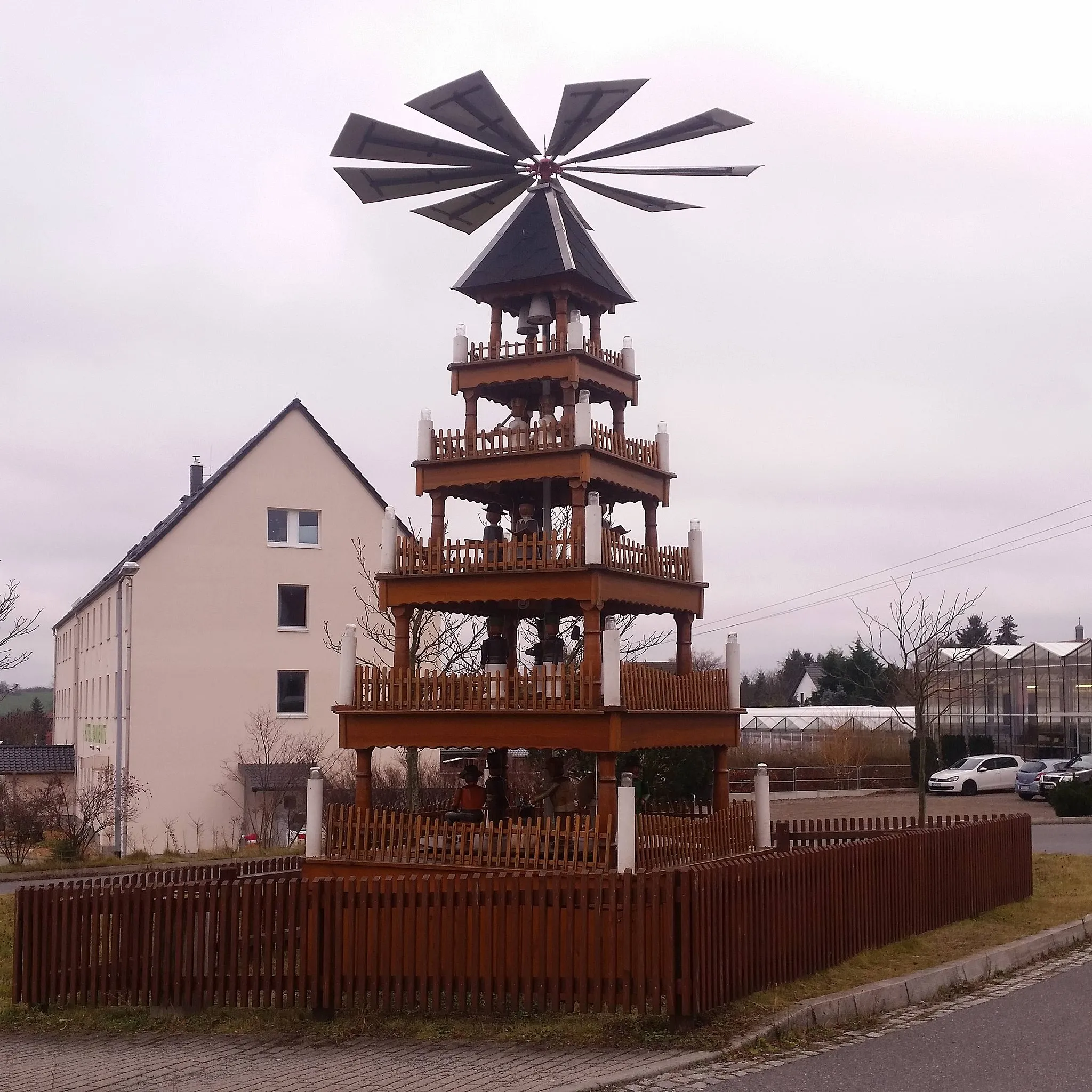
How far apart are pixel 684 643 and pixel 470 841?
4100 mm

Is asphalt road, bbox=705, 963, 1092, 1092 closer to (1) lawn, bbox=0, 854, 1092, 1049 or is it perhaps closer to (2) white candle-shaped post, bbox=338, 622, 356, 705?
(1) lawn, bbox=0, 854, 1092, 1049

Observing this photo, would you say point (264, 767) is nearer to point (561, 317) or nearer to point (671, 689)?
point (671, 689)

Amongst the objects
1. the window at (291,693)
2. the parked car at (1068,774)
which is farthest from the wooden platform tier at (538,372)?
the parked car at (1068,774)

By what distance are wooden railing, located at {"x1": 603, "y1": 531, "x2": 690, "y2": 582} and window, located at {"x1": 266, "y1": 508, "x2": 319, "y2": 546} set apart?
82.3ft

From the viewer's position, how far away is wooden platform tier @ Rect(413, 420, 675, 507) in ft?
50.2

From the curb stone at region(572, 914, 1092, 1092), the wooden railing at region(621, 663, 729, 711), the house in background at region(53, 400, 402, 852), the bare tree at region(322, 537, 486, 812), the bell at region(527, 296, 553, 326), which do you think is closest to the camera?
the curb stone at region(572, 914, 1092, 1092)

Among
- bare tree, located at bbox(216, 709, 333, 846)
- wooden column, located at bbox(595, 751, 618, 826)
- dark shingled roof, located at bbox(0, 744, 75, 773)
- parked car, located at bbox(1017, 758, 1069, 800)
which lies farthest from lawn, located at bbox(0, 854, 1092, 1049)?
dark shingled roof, located at bbox(0, 744, 75, 773)

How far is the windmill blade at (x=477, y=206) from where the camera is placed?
1691 centimetres

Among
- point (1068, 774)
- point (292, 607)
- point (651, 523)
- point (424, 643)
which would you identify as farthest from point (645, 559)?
point (1068, 774)

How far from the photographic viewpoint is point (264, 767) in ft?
124

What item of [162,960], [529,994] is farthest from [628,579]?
[162,960]

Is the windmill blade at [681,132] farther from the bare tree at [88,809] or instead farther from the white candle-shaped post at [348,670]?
the bare tree at [88,809]

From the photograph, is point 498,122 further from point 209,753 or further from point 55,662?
point 55,662

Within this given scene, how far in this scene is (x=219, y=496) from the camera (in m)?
39.0
